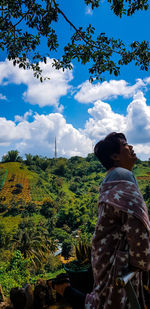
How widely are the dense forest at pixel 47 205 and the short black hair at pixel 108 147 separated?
46.7ft

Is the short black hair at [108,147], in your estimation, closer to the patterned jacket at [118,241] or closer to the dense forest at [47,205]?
the patterned jacket at [118,241]

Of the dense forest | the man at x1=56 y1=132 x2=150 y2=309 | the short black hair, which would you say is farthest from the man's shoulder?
the dense forest

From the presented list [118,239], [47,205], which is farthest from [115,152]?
[47,205]

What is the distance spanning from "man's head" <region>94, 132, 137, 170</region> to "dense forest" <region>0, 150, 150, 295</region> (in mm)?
14258

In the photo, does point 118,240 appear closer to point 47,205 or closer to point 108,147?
point 108,147

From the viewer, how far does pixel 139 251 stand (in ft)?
3.39

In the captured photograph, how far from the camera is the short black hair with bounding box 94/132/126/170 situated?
133cm

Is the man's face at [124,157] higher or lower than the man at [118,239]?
higher

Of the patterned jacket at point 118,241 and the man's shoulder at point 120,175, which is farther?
the man's shoulder at point 120,175

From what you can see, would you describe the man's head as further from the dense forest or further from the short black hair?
the dense forest

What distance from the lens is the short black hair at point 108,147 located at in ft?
4.37

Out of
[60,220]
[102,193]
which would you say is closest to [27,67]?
[102,193]

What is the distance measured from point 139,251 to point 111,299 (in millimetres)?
289

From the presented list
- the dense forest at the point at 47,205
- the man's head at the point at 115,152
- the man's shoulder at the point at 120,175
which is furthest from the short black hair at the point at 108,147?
the dense forest at the point at 47,205
